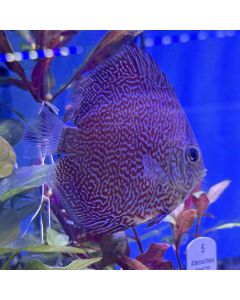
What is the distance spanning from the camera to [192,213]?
2.13 metres

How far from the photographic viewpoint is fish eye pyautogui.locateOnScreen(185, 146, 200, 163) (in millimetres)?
2088

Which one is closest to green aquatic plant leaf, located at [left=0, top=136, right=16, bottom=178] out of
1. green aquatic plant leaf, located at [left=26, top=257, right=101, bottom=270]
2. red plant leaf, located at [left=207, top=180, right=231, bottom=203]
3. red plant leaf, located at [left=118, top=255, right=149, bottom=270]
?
green aquatic plant leaf, located at [left=26, top=257, right=101, bottom=270]

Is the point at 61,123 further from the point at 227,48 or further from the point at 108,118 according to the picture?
the point at 227,48

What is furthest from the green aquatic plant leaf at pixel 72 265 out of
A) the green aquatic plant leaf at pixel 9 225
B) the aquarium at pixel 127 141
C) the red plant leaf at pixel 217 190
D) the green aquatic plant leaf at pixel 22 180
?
the red plant leaf at pixel 217 190

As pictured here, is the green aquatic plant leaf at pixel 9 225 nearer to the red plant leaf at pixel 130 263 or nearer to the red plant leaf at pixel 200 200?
the red plant leaf at pixel 130 263

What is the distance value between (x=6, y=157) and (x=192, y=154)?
0.78 meters

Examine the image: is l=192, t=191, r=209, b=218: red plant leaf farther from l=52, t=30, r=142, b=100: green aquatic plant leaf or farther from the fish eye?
l=52, t=30, r=142, b=100: green aquatic plant leaf

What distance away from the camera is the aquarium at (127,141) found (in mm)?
2094

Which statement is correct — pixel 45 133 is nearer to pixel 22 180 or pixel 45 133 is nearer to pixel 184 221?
pixel 22 180

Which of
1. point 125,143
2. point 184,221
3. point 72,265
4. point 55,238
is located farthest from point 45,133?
point 184,221

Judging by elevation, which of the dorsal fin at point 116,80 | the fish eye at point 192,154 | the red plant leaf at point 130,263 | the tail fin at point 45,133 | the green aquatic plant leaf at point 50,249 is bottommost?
the red plant leaf at point 130,263

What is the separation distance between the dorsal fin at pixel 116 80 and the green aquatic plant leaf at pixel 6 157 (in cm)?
29

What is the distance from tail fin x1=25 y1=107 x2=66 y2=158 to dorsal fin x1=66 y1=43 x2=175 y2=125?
0.23 feet
